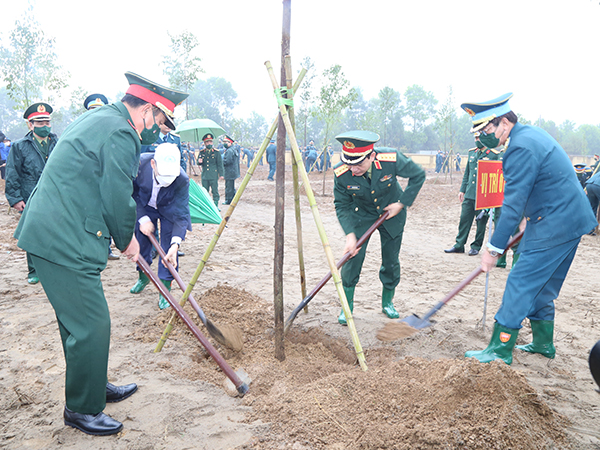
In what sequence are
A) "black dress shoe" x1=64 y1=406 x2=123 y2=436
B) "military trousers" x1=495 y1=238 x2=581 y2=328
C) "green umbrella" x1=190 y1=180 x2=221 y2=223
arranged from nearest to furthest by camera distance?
"black dress shoe" x1=64 y1=406 x2=123 y2=436 < "military trousers" x1=495 y1=238 x2=581 y2=328 < "green umbrella" x1=190 y1=180 x2=221 y2=223

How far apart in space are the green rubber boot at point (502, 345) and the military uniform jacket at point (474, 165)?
3593 mm

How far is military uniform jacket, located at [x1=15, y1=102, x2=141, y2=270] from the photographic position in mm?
2039

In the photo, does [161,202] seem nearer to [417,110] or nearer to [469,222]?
[469,222]

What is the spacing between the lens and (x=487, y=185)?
3592 millimetres

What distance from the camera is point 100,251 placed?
85.0 inches

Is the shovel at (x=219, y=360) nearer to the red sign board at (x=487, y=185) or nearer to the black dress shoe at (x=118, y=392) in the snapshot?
the black dress shoe at (x=118, y=392)

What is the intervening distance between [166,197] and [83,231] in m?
1.91

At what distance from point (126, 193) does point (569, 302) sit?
4597mm

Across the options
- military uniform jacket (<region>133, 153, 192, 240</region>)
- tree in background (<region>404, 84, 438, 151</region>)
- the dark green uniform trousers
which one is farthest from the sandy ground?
tree in background (<region>404, 84, 438, 151</region>)

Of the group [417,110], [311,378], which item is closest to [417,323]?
[311,378]

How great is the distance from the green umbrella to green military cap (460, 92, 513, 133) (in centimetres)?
411

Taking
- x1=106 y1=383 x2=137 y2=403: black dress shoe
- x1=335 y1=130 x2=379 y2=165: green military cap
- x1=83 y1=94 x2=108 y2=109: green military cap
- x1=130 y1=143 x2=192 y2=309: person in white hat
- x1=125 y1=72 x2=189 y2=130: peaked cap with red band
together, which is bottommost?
x1=106 y1=383 x2=137 y2=403: black dress shoe

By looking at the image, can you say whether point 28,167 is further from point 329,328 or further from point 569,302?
point 569,302

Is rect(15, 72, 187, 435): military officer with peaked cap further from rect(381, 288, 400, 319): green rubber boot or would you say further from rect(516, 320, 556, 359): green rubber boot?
rect(516, 320, 556, 359): green rubber boot
